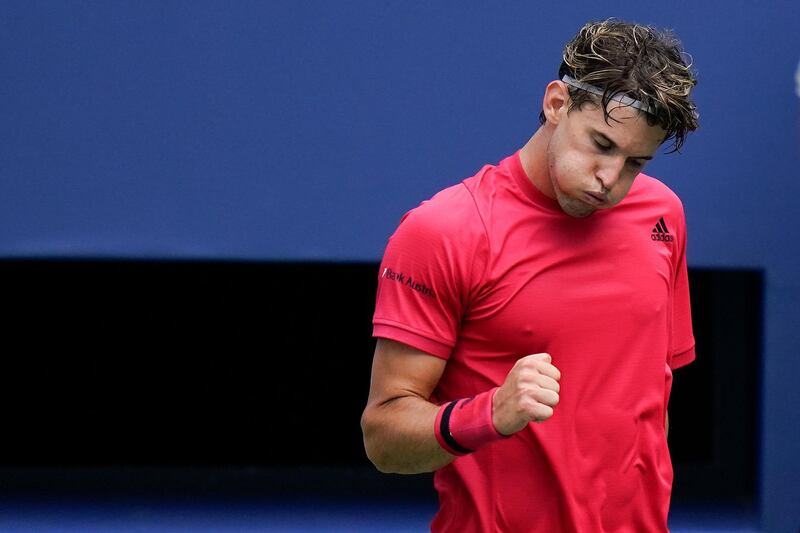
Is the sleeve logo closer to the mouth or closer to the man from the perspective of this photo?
the man

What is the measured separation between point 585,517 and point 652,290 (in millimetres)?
366

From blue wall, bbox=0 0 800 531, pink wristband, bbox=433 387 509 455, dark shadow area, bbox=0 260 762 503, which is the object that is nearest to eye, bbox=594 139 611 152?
pink wristband, bbox=433 387 509 455

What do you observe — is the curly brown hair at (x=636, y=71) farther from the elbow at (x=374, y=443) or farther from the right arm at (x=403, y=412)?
the elbow at (x=374, y=443)

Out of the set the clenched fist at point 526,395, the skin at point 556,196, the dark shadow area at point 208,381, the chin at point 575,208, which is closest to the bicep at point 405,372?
the skin at point 556,196

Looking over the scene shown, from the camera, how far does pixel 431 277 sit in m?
1.71

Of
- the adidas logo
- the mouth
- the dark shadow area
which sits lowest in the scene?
the dark shadow area

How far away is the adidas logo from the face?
18cm

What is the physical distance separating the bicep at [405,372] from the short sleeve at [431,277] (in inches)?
0.8

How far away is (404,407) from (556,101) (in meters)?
0.51

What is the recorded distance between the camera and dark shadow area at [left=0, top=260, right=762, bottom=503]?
362 cm

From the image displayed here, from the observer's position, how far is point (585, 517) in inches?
71.1

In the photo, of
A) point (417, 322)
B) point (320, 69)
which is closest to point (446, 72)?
point (320, 69)

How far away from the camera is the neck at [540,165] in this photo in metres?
1.82

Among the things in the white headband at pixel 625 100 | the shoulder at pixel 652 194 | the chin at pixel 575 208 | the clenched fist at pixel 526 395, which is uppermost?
the white headband at pixel 625 100
